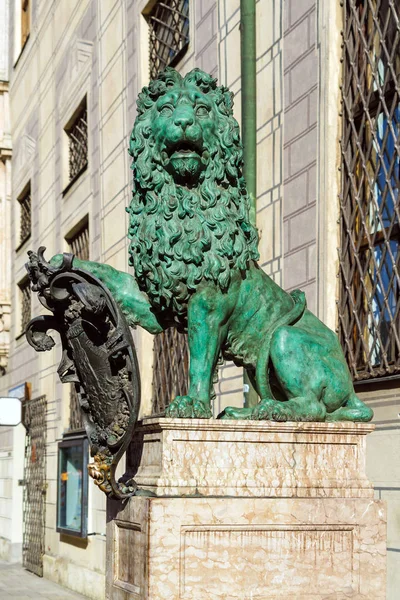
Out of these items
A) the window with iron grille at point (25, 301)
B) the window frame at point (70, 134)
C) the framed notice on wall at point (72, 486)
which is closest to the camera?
the framed notice on wall at point (72, 486)

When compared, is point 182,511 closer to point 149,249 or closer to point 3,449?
point 149,249

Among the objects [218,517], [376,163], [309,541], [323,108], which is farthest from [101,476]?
[323,108]

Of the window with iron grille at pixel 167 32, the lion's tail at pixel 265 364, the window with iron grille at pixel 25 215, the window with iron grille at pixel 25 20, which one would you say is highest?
the window with iron grille at pixel 25 20

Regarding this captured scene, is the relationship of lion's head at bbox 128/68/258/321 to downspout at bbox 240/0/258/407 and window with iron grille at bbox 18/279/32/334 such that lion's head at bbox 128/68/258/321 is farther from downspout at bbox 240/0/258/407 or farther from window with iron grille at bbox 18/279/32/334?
window with iron grille at bbox 18/279/32/334

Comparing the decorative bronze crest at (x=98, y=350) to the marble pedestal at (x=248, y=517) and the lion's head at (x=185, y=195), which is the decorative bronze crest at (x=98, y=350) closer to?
the marble pedestal at (x=248, y=517)

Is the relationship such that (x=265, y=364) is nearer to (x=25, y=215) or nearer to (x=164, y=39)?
(x=164, y=39)

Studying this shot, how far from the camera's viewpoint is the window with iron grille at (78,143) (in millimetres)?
15641

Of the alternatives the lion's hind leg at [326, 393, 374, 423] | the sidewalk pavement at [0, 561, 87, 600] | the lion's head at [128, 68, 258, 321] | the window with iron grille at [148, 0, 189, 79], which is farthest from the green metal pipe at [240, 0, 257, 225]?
the sidewalk pavement at [0, 561, 87, 600]

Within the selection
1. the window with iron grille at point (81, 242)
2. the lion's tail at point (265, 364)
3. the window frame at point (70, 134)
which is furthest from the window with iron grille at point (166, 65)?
the lion's tail at point (265, 364)

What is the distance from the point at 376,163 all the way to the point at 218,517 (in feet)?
11.3

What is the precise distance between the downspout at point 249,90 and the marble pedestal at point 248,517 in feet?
13.6

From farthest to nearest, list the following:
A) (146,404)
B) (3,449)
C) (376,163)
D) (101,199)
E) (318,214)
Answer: (3,449)
(101,199)
(146,404)
(318,214)
(376,163)

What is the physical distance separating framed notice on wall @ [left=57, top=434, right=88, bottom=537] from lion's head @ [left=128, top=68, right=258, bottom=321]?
29.3 feet

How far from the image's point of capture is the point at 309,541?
194 inches
